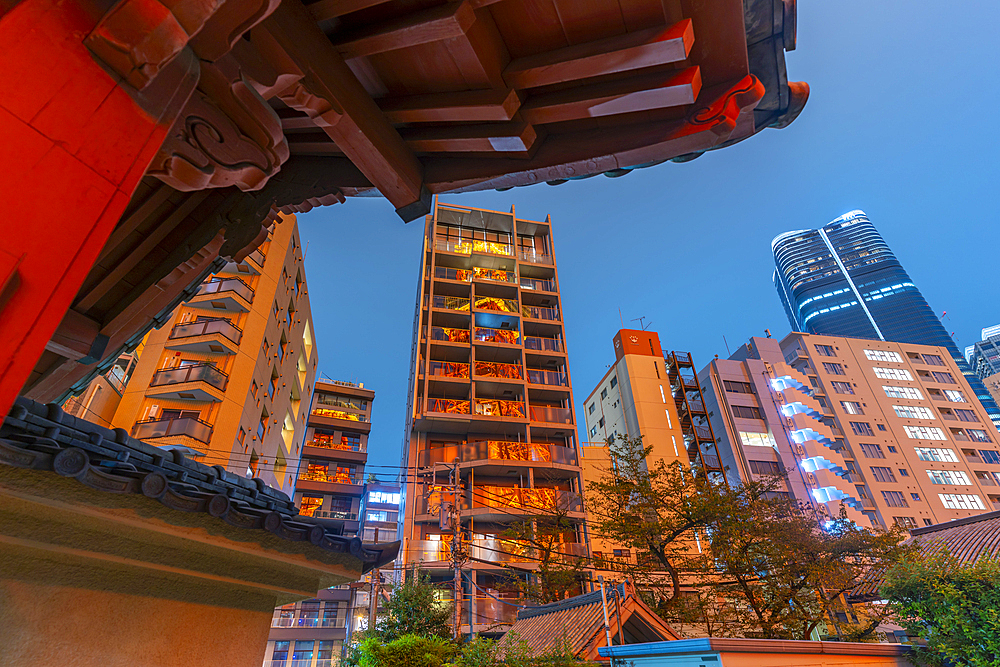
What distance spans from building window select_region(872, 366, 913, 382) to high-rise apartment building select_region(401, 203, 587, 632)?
1680 inches

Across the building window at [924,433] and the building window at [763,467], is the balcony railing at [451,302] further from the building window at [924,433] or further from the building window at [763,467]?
the building window at [924,433]

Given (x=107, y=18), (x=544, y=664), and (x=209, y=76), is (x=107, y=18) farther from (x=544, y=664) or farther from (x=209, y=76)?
(x=544, y=664)

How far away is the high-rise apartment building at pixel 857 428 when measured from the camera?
45.8 meters

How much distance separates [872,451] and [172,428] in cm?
5741

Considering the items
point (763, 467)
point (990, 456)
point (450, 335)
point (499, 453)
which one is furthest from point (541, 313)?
point (990, 456)

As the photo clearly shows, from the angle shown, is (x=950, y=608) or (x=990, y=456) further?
(x=990, y=456)

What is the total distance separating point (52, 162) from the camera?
5.64ft

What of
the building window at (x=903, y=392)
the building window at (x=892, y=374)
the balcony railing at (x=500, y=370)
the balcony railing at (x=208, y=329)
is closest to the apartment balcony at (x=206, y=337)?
the balcony railing at (x=208, y=329)

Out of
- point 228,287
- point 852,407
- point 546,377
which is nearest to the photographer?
point 228,287

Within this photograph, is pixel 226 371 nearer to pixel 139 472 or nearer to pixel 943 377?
pixel 139 472

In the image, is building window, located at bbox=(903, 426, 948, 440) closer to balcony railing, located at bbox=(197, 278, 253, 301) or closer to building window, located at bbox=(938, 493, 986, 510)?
building window, located at bbox=(938, 493, 986, 510)

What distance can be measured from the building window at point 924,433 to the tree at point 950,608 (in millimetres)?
51680

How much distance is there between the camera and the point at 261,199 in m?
3.99

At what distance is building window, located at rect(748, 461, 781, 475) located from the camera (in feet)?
147
